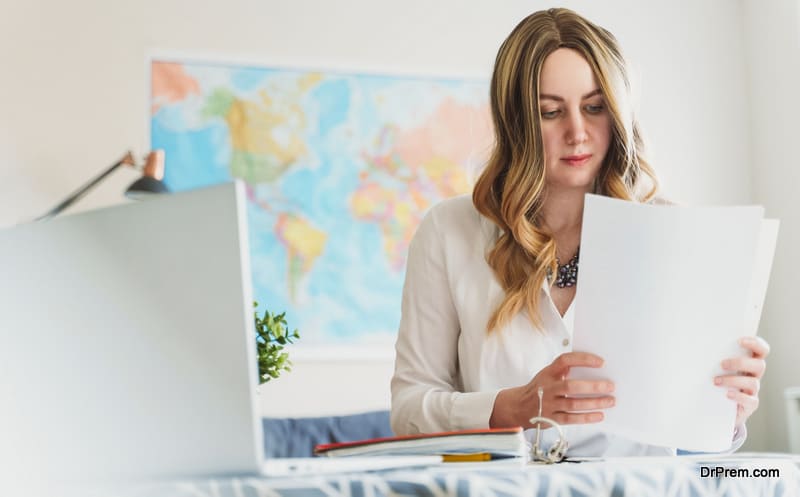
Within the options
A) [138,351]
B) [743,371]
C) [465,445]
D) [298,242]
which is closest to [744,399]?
[743,371]

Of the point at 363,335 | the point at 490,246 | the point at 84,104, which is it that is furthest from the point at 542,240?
the point at 84,104

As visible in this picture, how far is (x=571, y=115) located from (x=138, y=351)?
91 centimetres

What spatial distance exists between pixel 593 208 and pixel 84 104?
8.76 ft

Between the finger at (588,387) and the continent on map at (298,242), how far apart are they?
7.48ft

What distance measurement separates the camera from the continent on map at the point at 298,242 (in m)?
3.23

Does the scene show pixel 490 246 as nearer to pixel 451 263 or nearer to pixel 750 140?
pixel 451 263

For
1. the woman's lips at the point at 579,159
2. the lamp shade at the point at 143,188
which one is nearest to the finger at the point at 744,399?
the woman's lips at the point at 579,159

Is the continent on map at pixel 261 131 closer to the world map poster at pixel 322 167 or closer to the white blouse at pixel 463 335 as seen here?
the world map poster at pixel 322 167

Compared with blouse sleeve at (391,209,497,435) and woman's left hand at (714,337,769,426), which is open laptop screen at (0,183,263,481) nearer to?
woman's left hand at (714,337,769,426)

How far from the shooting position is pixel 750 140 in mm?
3568

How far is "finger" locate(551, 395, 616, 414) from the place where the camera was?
998mm

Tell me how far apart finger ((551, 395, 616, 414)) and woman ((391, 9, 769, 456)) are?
0.29 m

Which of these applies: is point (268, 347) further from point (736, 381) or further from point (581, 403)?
point (736, 381)

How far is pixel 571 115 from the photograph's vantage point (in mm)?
1396
